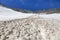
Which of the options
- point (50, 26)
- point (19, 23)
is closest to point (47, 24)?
point (50, 26)

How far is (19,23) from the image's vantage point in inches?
188

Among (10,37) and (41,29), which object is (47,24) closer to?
(41,29)

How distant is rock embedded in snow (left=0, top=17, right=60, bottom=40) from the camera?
428 cm

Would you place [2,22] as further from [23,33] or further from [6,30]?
[23,33]

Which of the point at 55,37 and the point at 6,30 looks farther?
the point at 6,30

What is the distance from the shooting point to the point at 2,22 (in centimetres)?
487

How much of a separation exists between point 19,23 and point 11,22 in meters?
0.26

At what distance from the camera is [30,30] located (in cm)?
448

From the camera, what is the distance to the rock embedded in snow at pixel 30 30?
4277 mm

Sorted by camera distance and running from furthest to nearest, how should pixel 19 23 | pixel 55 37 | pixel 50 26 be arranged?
pixel 19 23 → pixel 50 26 → pixel 55 37

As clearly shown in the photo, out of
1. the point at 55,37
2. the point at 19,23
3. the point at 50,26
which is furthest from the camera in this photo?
the point at 19,23

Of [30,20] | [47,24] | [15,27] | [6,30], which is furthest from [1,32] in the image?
[47,24]

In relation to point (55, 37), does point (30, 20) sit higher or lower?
higher

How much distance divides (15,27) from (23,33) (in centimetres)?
36
